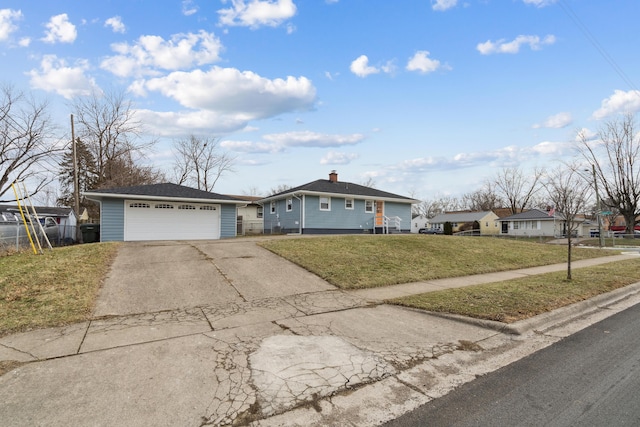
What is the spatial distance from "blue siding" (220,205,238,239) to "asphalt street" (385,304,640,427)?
679 inches

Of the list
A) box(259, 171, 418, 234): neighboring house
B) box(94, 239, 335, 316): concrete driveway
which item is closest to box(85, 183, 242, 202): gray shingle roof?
box(259, 171, 418, 234): neighboring house

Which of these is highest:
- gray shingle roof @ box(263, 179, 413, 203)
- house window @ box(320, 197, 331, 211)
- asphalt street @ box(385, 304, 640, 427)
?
gray shingle roof @ box(263, 179, 413, 203)

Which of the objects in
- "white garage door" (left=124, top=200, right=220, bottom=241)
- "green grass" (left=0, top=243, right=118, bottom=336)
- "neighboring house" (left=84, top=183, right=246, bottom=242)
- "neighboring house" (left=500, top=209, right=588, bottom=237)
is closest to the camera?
"green grass" (left=0, top=243, right=118, bottom=336)

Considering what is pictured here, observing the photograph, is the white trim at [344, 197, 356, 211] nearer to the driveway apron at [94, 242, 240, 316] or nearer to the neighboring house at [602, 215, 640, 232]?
the driveway apron at [94, 242, 240, 316]

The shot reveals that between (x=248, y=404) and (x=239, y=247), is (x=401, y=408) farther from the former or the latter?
(x=239, y=247)

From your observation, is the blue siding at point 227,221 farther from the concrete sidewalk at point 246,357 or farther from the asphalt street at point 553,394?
the asphalt street at point 553,394

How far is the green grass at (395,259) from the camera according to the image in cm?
908

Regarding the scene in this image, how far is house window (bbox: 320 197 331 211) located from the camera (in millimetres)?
22573

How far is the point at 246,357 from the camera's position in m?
3.98

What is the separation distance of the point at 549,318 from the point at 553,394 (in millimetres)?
2998

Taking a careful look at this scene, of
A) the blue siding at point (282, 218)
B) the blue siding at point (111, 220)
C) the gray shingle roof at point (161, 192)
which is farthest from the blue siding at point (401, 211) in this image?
the blue siding at point (111, 220)

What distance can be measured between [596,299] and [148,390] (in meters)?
8.74

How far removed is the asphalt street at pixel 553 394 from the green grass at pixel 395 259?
4481 millimetres

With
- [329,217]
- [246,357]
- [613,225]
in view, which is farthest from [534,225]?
[246,357]
